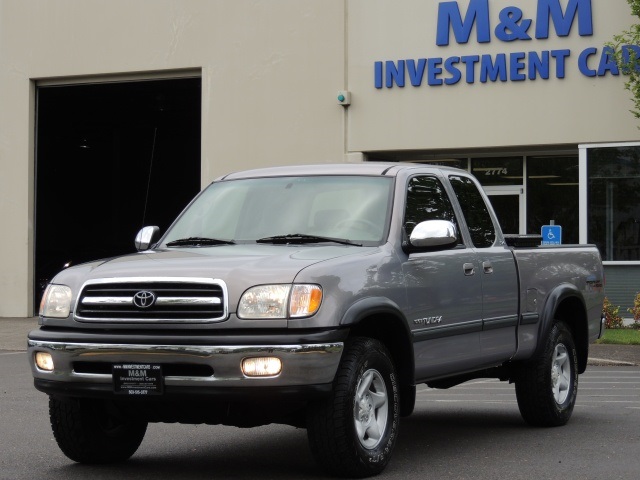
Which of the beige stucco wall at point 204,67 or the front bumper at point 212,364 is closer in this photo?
the front bumper at point 212,364

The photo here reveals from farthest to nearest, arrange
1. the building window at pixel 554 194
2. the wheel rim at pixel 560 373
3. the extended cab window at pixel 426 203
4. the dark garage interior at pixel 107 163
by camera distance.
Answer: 1. the dark garage interior at pixel 107 163
2. the building window at pixel 554 194
3. the wheel rim at pixel 560 373
4. the extended cab window at pixel 426 203

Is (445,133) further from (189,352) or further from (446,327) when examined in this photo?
(189,352)

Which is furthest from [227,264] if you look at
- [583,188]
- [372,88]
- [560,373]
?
[372,88]

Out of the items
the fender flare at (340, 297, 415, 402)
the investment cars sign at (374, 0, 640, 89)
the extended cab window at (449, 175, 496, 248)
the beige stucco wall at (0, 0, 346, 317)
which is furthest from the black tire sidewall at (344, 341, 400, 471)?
the beige stucco wall at (0, 0, 346, 317)

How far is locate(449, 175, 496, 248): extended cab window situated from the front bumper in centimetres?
262

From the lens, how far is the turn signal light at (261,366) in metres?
6.78

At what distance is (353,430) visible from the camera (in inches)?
278

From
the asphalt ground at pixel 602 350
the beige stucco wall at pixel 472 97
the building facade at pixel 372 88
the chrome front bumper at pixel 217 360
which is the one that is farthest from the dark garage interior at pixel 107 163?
the chrome front bumper at pixel 217 360

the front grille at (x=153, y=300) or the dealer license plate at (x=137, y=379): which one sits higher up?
the front grille at (x=153, y=300)

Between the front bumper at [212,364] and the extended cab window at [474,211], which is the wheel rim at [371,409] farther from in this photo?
the extended cab window at [474,211]

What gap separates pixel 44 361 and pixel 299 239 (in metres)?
1.77

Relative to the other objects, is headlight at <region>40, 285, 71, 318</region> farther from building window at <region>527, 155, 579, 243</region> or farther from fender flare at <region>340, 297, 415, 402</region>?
building window at <region>527, 155, 579, 243</region>

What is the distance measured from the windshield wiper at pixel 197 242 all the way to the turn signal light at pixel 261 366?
1.58 m

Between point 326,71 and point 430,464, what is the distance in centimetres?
1761
